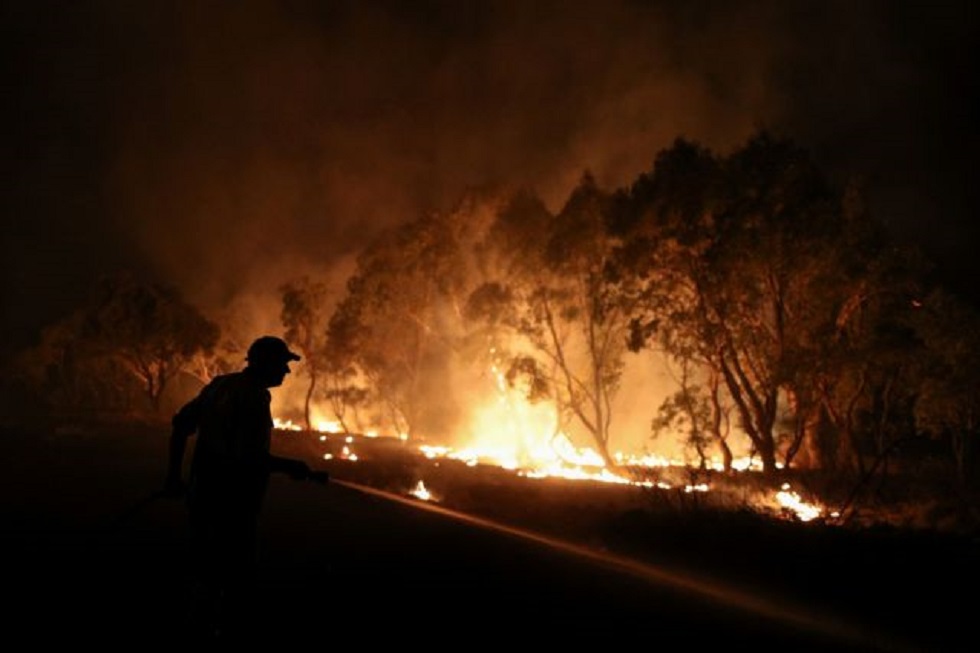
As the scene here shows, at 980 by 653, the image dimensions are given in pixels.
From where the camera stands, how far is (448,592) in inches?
278

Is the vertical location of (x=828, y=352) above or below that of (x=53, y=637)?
above

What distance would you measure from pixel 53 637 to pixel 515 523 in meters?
8.20

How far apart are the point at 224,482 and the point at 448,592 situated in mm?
3009

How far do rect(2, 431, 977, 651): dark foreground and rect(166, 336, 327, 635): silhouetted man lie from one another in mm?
689

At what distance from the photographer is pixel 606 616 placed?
6453 mm

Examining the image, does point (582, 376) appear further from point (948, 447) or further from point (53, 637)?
point (53, 637)

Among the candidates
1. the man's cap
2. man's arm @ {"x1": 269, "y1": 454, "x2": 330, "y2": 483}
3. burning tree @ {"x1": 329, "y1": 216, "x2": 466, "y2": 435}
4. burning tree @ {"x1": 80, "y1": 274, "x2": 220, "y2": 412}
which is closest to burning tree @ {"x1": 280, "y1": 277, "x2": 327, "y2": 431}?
burning tree @ {"x1": 329, "y1": 216, "x2": 466, "y2": 435}

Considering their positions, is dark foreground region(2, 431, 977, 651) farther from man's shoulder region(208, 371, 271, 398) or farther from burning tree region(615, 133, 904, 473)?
burning tree region(615, 133, 904, 473)

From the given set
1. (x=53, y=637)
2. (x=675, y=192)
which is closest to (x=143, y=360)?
(x=675, y=192)

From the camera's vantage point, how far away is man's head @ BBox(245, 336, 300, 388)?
16.3 ft

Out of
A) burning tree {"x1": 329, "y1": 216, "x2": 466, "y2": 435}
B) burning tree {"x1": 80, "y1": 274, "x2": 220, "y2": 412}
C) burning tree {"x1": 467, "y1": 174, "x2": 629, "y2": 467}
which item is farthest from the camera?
burning tree {"x1": 80, "y1": 274, "x2": 220, "y2": 412}

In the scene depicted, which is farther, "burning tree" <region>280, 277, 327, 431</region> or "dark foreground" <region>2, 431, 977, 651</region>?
"burning tree" <region>280, 277, 327, 431</region>

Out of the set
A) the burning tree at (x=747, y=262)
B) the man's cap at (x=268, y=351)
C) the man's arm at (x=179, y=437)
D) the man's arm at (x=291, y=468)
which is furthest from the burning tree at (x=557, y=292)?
the man's arm at (x=179, y=437)

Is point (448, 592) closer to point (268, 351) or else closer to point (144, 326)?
point (268, 351)
